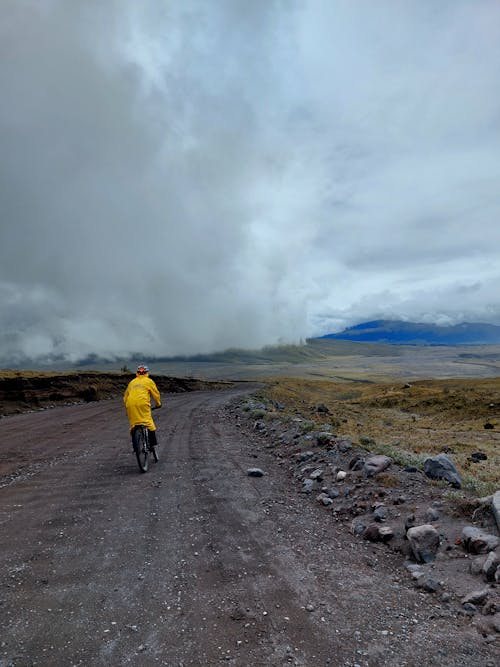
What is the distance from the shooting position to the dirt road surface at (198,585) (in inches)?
172

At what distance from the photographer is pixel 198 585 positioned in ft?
18.5

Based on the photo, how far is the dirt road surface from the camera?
438 centimetres

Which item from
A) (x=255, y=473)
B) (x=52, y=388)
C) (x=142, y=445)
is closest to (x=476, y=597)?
(x=255, y=473)

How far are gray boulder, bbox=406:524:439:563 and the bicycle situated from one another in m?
8.04

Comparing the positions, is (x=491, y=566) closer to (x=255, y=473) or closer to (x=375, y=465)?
(x=375, y=465)

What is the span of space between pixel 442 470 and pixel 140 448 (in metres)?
8.78

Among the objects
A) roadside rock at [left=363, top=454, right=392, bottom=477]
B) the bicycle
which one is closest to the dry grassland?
roadside rock at [left=363, top=454, right=392, bottom=477]

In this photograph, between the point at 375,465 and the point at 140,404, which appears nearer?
the point at 375,465

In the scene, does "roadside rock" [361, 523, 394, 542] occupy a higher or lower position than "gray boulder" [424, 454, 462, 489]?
lower

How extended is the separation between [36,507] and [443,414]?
111 feet

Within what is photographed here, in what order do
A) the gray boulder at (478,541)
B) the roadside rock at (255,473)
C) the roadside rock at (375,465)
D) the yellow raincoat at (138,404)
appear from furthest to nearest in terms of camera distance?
1. the yellow raincoat at (138,404)
2. the roadside rock at (255,473)
3. the roadside rock at (375,465)
4. the gray boulder at (478,541)

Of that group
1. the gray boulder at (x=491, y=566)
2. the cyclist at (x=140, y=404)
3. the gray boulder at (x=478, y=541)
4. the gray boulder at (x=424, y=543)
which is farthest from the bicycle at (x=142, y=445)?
the gray boulder at (x=491, y=566)

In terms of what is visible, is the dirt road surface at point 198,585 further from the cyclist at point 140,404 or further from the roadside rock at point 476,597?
the cyclist at point 140,404

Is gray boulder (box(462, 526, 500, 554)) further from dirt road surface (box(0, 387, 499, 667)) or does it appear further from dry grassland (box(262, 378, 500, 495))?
dry grassland (box(262, 378, 500, 495))
